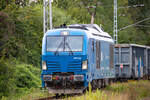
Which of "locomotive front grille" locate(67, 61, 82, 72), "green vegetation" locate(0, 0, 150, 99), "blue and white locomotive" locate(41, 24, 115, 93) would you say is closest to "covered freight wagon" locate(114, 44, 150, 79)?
"green vegetation" locate(0, 0, 150, 99)

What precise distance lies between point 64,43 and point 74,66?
114 cm

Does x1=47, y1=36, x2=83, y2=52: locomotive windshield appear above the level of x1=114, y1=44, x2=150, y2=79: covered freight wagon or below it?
above

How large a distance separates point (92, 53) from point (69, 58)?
1.58 meters

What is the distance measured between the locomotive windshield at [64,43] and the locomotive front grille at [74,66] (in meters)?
0.58

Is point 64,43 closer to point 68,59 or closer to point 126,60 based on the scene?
point 68,59

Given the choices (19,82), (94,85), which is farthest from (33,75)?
(94,85)

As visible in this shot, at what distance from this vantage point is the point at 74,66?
64.3 feet

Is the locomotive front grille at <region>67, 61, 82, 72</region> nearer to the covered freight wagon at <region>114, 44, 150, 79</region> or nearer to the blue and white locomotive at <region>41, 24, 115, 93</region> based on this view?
the blue and white locomotive at <region>41, 24, 115, 93</region>

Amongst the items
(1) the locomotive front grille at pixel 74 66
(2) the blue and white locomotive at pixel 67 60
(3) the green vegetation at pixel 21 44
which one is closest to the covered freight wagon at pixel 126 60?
(3) the green vegetation at pixel 21 44

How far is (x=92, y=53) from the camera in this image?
20.8 m

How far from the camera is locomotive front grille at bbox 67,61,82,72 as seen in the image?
19562 millimetres

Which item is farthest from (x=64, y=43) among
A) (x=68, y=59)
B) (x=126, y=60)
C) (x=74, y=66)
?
(x=126, y=60)

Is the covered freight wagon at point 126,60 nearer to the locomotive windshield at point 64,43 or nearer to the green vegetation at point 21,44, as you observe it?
the green vegetation at point 21,44

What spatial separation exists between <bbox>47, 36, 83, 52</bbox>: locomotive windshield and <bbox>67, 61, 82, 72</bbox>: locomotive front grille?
0.58 metres
